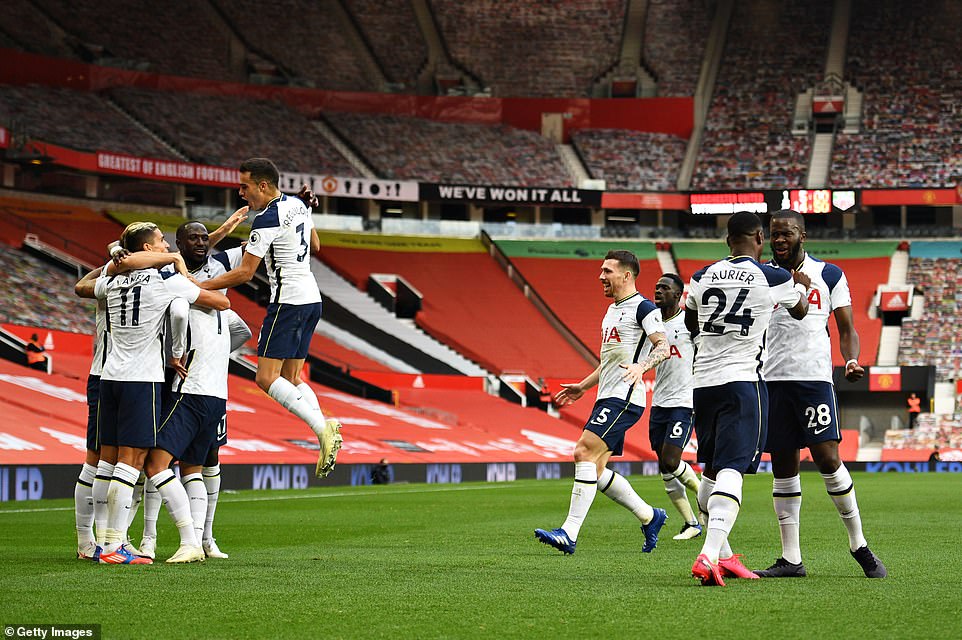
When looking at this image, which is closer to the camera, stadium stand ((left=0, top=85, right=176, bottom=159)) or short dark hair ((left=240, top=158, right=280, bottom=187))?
short dark hair ((left=240, top=158, right=280, bottom=187))

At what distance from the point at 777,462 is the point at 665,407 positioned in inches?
188

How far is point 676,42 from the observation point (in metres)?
68.9

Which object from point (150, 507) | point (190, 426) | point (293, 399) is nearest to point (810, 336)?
point (293, 399)

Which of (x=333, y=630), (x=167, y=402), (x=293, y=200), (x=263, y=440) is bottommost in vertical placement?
(x=263, y=440)

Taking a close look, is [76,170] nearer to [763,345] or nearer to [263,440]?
[263,440]

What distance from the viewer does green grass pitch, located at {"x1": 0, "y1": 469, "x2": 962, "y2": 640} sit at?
636 centimetres

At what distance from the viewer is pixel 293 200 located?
10570 mm

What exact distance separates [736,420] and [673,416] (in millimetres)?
5467

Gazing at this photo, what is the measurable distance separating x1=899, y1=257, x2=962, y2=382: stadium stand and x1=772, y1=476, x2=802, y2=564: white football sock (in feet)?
154

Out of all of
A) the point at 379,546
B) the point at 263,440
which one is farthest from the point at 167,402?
the point at 263,440

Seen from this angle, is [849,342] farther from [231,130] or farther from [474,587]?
[231,130]

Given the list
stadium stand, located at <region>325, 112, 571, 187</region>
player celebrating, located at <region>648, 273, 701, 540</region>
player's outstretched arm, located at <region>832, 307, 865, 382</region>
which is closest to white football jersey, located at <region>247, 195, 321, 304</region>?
player's outstretched arm, located at <region>832, 307, 865, 382</region>

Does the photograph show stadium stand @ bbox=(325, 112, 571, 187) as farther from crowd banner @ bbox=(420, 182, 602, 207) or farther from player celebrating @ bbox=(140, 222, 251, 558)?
player celebrating @ bbox=(140, 222, 251, 558)

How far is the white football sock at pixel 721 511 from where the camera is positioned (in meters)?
8.22
